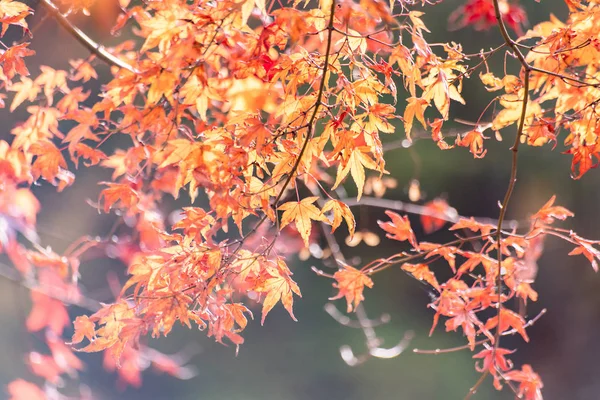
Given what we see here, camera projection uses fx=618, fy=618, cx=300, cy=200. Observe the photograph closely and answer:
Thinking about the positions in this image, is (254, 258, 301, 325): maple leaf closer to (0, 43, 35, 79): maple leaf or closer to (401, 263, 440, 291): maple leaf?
(401, 263, 440, 291): maple leaf

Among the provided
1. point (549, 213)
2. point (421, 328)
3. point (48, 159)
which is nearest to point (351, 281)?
point (549, 213)

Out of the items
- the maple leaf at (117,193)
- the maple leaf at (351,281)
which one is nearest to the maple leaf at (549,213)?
the maple leaf at (351,281)

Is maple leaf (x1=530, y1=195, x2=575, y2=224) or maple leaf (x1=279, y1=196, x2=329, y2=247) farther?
maple leaf (x1=530, y1=195, x2=575, y2=224)

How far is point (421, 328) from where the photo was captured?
4.49 meters

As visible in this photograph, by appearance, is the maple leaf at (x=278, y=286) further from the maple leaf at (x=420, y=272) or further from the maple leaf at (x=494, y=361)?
the maple leaf at (x=494, y=361)

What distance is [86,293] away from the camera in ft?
→ 14.6

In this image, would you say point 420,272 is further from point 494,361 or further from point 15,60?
point 15,60

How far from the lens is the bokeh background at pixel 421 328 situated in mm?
4246

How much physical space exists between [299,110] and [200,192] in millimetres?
3612

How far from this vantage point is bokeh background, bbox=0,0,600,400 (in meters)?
4.25

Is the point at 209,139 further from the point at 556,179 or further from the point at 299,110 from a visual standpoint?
the point at 556,179

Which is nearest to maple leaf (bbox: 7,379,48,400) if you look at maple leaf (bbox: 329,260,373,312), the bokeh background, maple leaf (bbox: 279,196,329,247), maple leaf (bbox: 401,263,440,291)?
the bokeh background

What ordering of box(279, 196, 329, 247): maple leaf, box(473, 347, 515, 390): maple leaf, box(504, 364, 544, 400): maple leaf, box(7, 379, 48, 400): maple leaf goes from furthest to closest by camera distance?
box(7, 379, 48, 400): maple leaf < box(504, 364, 544, 400): maple leaf < box(473, 347, 515, 390): maple leaf < box(279, 196, 329, 247): maple leaf

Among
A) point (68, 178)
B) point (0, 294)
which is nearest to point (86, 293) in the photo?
point (0, 294)
